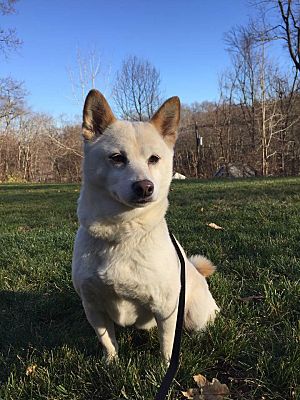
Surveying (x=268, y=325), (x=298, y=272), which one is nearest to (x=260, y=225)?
(x=298, y=272)

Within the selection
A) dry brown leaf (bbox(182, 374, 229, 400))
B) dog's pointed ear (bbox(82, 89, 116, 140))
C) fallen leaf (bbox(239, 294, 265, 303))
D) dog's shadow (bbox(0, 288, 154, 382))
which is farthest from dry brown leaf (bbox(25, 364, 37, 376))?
fallen leaf (bbox(239, 294, 265, 303))

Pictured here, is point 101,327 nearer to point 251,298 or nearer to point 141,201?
point 141,201

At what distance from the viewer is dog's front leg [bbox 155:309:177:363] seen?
1883 mm

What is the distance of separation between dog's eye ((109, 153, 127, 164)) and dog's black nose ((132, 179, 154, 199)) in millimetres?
219

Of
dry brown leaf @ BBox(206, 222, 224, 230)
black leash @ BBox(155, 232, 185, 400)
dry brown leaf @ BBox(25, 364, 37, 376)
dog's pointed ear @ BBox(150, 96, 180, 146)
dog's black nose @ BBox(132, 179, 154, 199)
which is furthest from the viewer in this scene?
dry brown leaf @ BBox(206, 222, 224, 230)

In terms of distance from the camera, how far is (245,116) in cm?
2488

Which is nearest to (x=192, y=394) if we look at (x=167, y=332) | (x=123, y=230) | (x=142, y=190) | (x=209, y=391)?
(x=209, y=391)

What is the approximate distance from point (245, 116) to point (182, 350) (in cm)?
2477

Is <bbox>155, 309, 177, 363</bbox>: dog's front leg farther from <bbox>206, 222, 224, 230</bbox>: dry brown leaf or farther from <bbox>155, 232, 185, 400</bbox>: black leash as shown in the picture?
<bbox>206, 222, 224, 230</bbox>: dry brown leaf

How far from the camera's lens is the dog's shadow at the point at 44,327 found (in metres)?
2.15

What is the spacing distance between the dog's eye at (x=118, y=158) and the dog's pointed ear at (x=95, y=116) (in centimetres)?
24

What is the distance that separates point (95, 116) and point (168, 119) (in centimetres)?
44

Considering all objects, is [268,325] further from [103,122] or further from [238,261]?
[103,122]

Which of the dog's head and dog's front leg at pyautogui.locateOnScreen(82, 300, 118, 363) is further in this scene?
dog's front leg at pyautogui.locateOnScreen(82, 300, 118, 363)
